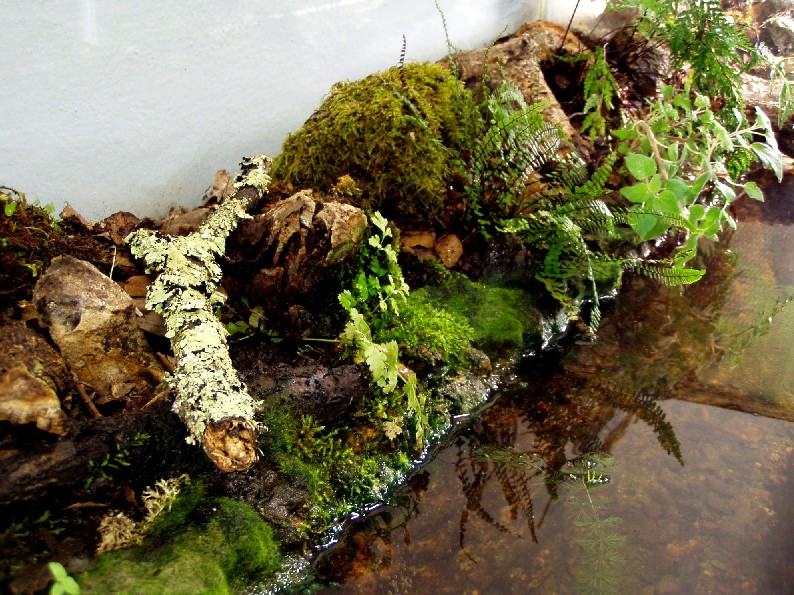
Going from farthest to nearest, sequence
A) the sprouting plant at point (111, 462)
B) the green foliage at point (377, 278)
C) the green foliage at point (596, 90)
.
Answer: the green foliage at point (596, 90)
the green foliage at point (377, 278)
the sprouting plant at point (111, 462)

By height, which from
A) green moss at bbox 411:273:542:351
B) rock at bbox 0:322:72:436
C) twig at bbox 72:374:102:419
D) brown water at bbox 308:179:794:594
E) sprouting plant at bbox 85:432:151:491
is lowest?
brown water at bbox 308:179:794:594

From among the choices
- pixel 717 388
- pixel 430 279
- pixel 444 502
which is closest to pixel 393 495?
pixel 444 502

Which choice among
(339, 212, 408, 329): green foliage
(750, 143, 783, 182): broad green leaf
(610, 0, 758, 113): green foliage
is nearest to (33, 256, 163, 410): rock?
(339, 212, 408, 329): green foliage

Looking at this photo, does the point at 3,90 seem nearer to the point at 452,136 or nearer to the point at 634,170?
the point at 452,136

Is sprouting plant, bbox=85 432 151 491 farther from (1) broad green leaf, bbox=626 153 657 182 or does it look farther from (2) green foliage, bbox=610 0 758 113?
(2) green foliage, bbox=610 0 758 113

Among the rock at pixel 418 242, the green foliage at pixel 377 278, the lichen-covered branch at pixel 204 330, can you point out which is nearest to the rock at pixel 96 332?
the lichen-covered branch at pixel 204 330

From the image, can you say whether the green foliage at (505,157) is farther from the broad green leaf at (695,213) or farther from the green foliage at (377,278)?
the broad green leaf at (695,213)
